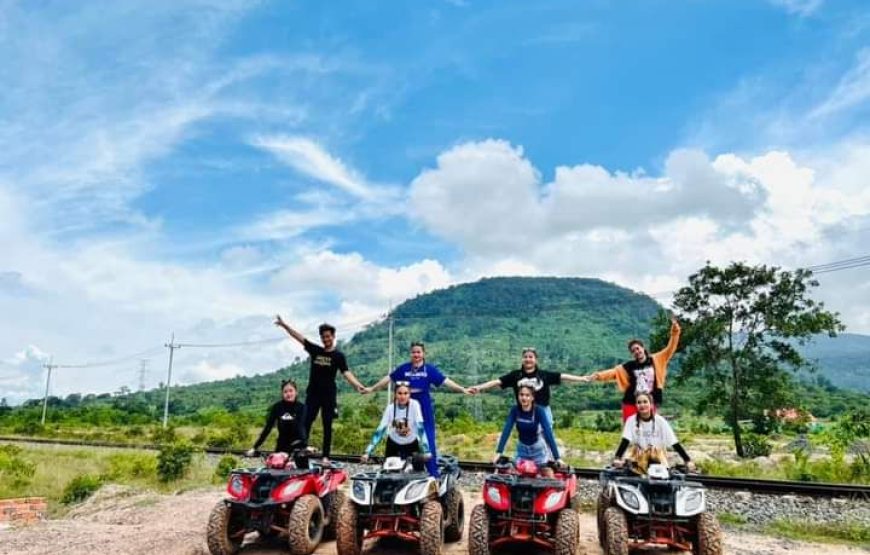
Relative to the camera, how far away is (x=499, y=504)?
6.98m

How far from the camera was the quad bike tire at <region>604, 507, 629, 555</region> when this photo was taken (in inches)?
265

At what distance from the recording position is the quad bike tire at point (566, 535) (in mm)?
6668

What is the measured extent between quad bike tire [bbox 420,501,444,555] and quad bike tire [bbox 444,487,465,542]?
1.10 meters

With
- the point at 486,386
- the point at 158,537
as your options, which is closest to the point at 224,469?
the point at 158,537

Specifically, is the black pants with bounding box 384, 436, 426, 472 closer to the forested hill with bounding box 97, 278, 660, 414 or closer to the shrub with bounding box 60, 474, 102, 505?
the shrub with bounding box 60, 474, 102, 505

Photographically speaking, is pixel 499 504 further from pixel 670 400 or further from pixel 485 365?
pixel 485 365

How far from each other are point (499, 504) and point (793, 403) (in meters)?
19.3

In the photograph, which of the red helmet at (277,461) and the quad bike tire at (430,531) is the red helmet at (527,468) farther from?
the red helmet at (277,461)

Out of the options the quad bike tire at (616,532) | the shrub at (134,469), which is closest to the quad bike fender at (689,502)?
the quad bike tire at (616,532)

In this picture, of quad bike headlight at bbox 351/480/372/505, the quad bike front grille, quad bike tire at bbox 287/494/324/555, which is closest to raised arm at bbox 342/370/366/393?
quad bike tire at bbox 287/494/324/555

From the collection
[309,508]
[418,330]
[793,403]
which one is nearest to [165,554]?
[309,508]

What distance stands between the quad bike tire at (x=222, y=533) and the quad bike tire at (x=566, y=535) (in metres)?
3.53

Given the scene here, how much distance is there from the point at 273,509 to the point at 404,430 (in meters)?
1.71

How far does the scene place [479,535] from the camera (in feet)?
22.3
